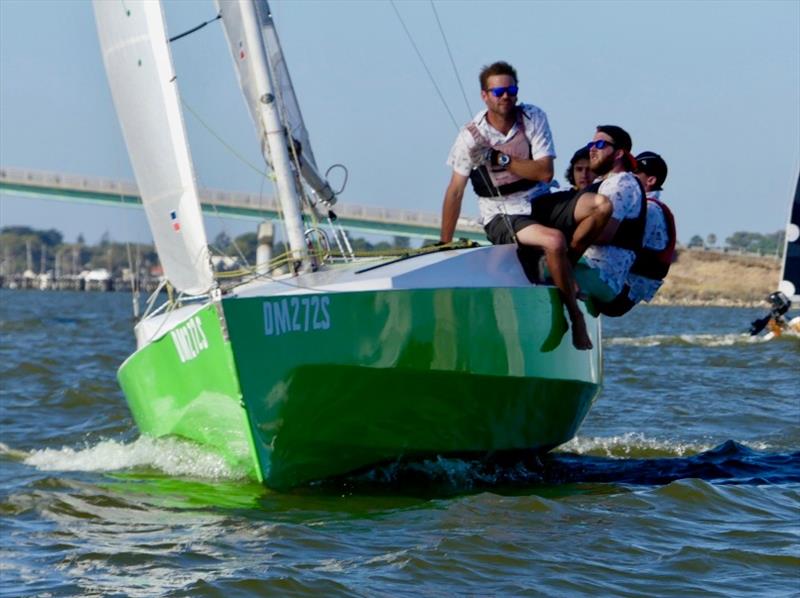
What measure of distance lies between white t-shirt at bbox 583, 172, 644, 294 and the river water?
1.07 m

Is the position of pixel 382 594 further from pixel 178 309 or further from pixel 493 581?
pixel 178 309

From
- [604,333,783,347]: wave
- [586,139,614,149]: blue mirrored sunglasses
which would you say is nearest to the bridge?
[604,333,783,347]: wave

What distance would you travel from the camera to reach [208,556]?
5922 millimetres

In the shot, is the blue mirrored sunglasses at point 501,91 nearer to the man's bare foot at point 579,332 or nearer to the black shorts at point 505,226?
the black shorts at point 505,226

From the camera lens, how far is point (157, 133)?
28.7 ft

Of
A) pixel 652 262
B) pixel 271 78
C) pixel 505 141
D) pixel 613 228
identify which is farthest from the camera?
→ pixel 652 262

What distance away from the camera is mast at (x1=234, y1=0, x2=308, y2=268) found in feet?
27.0

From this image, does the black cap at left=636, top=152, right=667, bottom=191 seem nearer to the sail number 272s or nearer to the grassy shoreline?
the sail number 272s

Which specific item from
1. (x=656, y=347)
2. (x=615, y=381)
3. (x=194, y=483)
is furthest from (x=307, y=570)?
(x=656, y=347)

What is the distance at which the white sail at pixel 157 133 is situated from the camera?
8461 mm

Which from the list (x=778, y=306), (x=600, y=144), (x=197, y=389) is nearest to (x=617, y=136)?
(x=600, y=144)

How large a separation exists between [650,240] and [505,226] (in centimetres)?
83

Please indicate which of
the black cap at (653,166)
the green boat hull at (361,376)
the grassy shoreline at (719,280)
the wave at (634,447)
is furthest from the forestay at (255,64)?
the grassy shoreline at (719,280)

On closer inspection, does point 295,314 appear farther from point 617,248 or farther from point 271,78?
point 617,248
